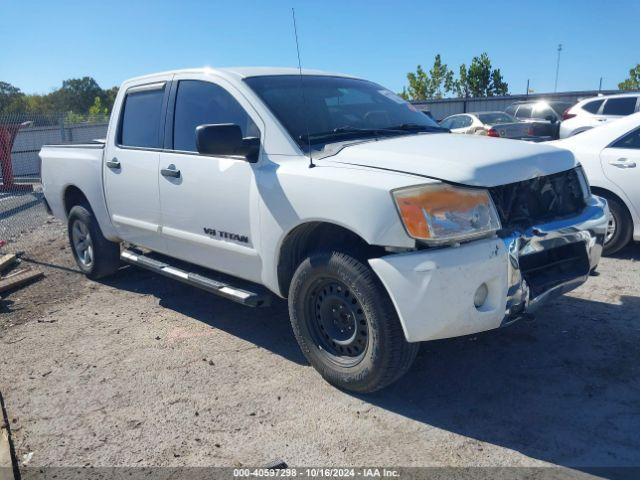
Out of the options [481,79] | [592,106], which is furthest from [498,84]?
[592,106]

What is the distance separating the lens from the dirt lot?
9.68ft

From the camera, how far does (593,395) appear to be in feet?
10.9

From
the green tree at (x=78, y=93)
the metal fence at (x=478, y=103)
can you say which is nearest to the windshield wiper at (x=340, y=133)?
the metal fence at (x=478, y=103)

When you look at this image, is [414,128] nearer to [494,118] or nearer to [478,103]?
[494,118]

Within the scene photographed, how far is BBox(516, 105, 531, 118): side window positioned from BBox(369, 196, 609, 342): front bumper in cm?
1638

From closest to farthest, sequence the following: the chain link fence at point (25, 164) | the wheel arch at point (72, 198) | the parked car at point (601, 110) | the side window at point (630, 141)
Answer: the side window at point (630, 141) → the wheel arch at point (72, 198) → the chain link fence at point (25, 164) → the parked car at point (601, 110)

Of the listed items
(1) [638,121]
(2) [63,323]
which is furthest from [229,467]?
(1) [638,121]

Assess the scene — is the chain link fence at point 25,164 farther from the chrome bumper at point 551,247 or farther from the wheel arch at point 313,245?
the chrome bumper at point 551,247

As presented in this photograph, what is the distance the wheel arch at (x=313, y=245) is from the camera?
3.28 m

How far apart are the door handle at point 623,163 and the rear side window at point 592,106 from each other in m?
7.83

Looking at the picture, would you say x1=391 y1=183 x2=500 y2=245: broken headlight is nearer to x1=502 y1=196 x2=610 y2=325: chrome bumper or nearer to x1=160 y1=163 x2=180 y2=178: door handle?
x1=502 y1=196 x2=610 y2=325: chrome bumper

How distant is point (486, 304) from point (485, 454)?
741 mm

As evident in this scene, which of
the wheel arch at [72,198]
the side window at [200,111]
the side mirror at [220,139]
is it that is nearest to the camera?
the side mirror at [220,139]

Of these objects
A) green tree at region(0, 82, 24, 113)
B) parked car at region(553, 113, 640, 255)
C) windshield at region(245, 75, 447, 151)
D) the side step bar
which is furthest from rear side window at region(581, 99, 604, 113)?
green tree at region(0, 82, 24, 113)
